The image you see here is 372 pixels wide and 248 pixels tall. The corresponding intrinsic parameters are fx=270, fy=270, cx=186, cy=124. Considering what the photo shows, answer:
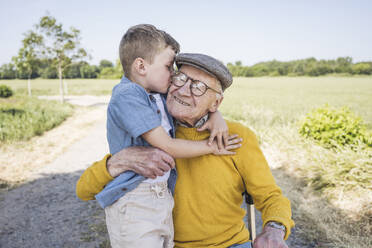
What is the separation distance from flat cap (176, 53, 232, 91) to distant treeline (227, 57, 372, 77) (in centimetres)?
2692

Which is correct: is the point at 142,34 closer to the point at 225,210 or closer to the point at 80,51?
the point at 225,210

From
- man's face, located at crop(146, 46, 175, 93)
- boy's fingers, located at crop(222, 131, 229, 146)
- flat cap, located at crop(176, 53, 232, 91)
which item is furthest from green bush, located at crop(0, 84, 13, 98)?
boy's fingers, located at crop(222, 131, 229, 146)

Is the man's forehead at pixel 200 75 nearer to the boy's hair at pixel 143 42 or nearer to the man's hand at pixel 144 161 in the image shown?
the boy's hair at pixel 143 42

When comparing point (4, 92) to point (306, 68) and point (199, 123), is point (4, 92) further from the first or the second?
point (306, 68)

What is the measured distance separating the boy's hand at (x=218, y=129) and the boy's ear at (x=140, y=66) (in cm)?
57

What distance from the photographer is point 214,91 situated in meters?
1.92

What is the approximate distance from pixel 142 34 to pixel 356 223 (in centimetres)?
399

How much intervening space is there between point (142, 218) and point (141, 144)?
18.7 inches

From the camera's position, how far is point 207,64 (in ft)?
5.77

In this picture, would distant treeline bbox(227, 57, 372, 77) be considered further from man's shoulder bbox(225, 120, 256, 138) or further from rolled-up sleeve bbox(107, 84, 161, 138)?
rolled-up sleeve bbox(107, 84, 161, 138)

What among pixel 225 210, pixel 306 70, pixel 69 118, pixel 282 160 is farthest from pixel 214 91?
pixel 306 70

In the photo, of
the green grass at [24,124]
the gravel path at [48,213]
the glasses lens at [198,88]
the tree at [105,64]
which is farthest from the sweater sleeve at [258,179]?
the tree at [105,64]

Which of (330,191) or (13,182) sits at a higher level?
(330,191)

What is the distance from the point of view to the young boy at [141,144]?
1.58 metres
